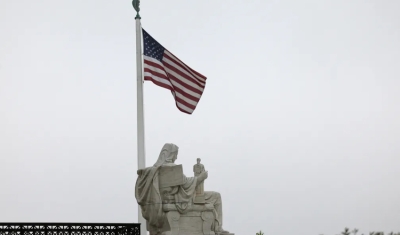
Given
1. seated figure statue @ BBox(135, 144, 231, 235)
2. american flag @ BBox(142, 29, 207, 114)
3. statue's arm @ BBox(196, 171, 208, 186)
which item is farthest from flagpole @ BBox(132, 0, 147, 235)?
seated figure statue @ BBox(135, 144, 231, 235)

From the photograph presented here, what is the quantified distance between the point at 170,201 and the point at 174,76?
5.12 metres

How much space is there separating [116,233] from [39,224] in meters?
1.87

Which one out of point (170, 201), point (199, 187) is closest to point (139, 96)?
point (199, 187)

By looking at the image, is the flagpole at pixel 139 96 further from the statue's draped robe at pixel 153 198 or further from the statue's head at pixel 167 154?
the statue's draped robe at pixel 153 198

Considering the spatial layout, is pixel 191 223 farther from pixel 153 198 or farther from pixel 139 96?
pixel 139 96

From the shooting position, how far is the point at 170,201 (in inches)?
813

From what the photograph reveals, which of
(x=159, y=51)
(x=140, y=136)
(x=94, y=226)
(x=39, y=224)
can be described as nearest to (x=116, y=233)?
(x=94, y=226)

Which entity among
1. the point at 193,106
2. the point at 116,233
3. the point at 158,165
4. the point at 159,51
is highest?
the point at 159,51

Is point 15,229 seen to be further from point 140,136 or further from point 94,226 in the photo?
point 140,136

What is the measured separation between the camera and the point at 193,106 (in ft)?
81.1

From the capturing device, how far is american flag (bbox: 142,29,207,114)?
968 inches

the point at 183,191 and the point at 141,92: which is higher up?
the point at 141,92

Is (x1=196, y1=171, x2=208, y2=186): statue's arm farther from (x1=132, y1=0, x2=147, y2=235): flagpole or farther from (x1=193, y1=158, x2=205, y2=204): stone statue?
(x1=132, y1=0, x2=147, y2=235): flagpole

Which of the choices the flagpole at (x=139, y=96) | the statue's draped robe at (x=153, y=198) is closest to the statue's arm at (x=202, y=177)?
the statue's draped robe at (x=153, y=198)
